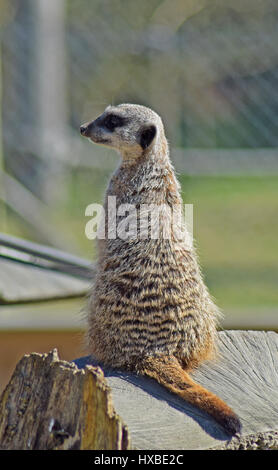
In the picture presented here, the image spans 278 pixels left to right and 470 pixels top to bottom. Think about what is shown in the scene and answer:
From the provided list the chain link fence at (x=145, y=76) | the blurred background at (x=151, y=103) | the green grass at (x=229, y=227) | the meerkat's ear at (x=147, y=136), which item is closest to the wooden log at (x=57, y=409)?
the meerkat's ear at (x=147, y=136)

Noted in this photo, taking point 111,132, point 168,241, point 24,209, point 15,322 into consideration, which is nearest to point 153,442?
point 168,241

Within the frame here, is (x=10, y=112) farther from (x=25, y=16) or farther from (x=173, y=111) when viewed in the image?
(x=173, y=111)

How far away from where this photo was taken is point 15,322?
12.4 feet

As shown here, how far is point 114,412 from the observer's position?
4.76ft

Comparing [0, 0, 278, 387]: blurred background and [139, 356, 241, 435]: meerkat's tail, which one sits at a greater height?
[0, 0, 278, 387]: blurred background

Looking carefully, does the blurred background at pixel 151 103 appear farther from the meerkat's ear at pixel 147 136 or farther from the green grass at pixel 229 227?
the meerkat's ear at pixel 147 136

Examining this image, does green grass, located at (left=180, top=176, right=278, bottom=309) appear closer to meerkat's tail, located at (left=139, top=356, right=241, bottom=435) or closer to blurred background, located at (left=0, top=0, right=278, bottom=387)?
blurred background, located at (left=0, top=0, right=278, bottom=387)

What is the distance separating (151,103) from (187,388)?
4361 millimetres

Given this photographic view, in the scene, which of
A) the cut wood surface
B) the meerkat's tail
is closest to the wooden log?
the cut wood surface

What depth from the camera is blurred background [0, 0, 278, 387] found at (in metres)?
5.05

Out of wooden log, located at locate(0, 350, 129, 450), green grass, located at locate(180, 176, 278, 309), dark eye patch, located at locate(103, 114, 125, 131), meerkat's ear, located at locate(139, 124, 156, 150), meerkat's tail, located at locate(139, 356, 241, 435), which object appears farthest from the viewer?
green grass, located at locate(180, 176, 278, 309)

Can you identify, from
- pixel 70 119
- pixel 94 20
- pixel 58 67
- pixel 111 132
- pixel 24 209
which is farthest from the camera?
pixel 70 119

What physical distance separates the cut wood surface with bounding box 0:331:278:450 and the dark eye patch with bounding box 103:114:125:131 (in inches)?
33.3

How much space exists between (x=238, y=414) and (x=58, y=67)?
4.58 m
